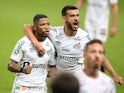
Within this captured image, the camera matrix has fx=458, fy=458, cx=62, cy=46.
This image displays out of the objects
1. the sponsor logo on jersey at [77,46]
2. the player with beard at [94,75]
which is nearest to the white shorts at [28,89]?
the sponsor logo on jersey at [77,46]

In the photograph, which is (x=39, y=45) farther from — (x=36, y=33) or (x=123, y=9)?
(x=123, y=9)

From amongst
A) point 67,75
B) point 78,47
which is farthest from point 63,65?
point 67,75

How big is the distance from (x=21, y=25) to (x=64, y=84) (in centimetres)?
1034

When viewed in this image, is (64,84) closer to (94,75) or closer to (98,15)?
(94,75)

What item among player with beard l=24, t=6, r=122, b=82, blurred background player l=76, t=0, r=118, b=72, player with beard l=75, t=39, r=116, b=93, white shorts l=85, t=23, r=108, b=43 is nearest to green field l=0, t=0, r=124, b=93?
player with beard l=24, t=6, r=122, b=82

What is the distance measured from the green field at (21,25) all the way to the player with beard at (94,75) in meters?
4.37

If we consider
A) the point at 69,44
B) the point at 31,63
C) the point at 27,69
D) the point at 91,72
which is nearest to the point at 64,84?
the point at 91,72

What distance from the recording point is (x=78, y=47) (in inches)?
275

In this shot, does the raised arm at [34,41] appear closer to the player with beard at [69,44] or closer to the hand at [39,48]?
the hand at [39,48]

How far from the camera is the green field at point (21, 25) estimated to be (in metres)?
10.6

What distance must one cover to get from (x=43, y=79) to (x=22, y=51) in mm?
512

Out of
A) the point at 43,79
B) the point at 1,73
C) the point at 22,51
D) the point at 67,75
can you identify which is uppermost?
the point at 67,75

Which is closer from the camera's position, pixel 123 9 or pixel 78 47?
pixel 78 47

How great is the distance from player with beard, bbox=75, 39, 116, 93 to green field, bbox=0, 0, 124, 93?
4.37 m
